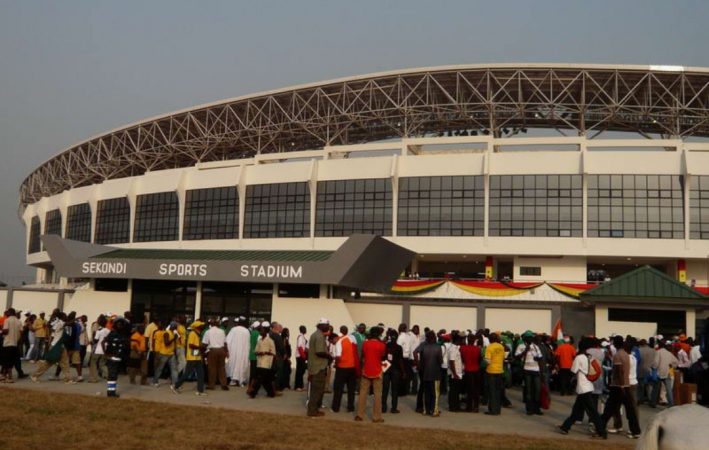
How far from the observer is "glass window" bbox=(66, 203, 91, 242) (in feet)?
214

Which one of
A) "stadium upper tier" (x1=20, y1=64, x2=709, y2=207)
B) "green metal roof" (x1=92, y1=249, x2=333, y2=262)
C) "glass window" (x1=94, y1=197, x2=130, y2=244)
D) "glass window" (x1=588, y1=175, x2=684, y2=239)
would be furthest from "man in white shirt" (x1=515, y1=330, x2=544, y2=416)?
"glass window" (x1=94, y1=197, x2=130, y2=244)

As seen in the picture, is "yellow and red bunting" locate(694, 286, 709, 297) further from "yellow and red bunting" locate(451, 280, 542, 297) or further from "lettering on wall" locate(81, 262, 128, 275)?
"lettering on wall" locate(81, 262, 128, 275)

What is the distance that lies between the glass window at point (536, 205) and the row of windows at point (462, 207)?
0.21 ft

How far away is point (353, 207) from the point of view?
49.9 meters

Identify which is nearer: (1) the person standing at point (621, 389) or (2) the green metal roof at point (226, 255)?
(1) the person standing at point (621, 389)

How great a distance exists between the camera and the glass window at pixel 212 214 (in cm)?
5403

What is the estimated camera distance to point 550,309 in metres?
25.7

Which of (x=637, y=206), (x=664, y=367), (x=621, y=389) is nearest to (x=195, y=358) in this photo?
(x=621, y=389)

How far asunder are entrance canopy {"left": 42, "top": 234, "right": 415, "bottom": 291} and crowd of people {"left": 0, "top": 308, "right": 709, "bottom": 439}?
623 centimetres

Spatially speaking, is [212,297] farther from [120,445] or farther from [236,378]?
[120,445]

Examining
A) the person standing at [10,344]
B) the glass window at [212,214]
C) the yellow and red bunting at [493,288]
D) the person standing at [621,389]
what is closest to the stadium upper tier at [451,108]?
the glass window at [212,214]

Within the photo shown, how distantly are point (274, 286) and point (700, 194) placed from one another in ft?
99.7

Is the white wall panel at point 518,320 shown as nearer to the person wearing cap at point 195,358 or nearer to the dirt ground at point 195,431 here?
the person wearing cap at point 195,358

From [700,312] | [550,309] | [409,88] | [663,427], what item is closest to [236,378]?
[550,309]
